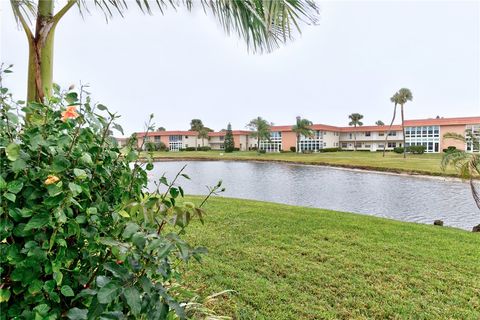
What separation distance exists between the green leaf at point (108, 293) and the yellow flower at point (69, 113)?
0.66 metres

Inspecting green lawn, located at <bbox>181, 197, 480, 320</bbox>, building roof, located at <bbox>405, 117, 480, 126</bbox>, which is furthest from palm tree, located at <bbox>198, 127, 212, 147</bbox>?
green lawn, located at <bbox>181, 197, 480, 320</bbox>

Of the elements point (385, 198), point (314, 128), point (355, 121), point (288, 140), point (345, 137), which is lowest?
point (385, 198)

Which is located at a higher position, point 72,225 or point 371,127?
point 371,127

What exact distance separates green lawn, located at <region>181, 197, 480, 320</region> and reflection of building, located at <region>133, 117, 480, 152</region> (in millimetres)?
49969

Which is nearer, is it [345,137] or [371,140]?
[371,140]

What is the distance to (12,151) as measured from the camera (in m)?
0.89

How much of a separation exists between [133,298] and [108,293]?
78 millimetres

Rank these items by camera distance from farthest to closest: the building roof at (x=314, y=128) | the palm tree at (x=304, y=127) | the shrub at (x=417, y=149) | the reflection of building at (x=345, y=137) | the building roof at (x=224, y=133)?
the building roof at (x=224, y=133)
the building roof at (x=314, y=128)
the palm tree at (x=304, y=127)
the reflection of building at (x=345, y=137)
the shrub at (x=417, y=149)

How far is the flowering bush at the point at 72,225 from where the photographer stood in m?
0.91

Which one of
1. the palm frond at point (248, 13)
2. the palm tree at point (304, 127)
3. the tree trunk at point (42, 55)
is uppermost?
the palm tree at point (304, 127)

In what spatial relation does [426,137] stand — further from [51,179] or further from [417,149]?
[51,179]

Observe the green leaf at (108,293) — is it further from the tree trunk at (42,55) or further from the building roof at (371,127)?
the building roof at (371,127)

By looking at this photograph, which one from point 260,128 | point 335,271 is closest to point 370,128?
point 260,128

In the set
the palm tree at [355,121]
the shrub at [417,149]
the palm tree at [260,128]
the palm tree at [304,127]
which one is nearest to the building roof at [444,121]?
the shrub at [417,149]
